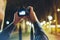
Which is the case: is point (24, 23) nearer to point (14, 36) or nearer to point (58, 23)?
point (14, 36)

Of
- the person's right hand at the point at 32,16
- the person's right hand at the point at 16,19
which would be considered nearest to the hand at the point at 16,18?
the person's right hand at the point at 16,19

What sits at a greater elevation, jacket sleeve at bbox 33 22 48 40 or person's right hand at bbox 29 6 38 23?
person's right hand at bbox 29 6 38 23

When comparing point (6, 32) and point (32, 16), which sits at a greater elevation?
point (32, 16)

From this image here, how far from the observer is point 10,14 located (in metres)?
2.05

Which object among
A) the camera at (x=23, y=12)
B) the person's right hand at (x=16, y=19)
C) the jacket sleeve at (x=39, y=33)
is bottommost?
the jacket sleeve at (x=39, y=33)

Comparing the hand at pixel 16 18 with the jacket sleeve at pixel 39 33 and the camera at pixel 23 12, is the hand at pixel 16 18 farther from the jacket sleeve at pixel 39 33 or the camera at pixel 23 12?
the jacket sleeve at pixel 39 33

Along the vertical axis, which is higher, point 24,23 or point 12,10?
point 12,10

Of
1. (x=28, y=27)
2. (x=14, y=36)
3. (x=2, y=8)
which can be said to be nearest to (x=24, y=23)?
(x=28, y=27)

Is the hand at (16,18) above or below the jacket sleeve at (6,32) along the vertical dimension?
above

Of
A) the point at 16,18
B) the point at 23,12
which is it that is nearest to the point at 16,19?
the point at 16,18

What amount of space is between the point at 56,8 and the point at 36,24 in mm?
297

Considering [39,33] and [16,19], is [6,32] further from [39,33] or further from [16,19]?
[39,33]

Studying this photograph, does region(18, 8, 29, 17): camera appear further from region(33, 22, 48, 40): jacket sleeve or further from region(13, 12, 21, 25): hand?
region(33, 22, 48, 40): jacket sleeve

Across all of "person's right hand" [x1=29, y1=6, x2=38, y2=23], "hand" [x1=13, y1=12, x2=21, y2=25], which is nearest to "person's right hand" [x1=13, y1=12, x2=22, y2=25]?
"hand" [x1=13, y1=12, x2=21, y2=25]
